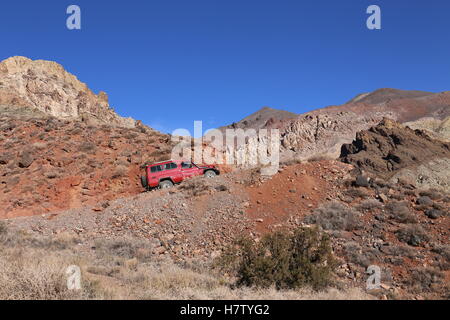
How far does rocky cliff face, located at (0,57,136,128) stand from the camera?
1718 inches

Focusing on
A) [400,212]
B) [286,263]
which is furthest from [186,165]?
[286,263]

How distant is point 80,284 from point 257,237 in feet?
21.8

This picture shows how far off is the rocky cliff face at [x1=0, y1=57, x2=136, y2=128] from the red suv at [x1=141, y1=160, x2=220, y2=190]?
26.7 m

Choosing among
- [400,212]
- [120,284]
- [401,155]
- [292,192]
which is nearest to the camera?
[120,284]

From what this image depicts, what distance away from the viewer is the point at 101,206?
602 inches

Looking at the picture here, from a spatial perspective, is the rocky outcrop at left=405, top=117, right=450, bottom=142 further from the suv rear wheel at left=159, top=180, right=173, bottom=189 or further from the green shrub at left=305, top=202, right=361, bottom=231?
the suv rear wheel at left=159, top=180, right=173, bottom=189

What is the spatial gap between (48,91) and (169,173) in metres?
40.1

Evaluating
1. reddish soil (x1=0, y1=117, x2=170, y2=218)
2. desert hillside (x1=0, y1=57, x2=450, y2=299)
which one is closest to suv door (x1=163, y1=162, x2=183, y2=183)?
desert hillside (x1=0, y1=57, x2=450, y2=299)

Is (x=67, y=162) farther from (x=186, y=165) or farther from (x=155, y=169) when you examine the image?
(x=186, y=165)

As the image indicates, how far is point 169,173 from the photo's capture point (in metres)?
17.3

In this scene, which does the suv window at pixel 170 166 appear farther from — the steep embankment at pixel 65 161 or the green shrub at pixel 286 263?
the green shrub at pixel 286 263

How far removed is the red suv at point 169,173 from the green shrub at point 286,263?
9578 millimetres

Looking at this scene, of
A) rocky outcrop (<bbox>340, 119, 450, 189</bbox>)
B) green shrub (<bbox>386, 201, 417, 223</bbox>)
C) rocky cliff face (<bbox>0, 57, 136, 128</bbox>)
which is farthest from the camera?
rocky cliff face (<bbox>0, 57, 136, 128</bbox>)
